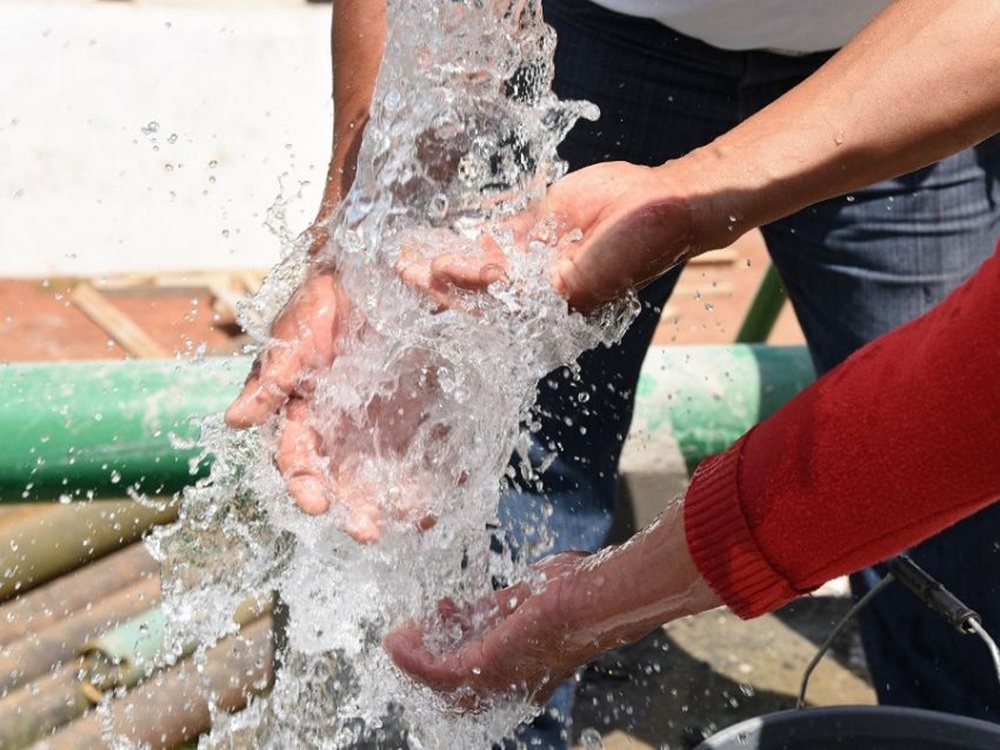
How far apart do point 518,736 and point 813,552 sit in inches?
33.0

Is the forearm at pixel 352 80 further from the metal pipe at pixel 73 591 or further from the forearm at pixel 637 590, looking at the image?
the metal pipe at pixel 73 591

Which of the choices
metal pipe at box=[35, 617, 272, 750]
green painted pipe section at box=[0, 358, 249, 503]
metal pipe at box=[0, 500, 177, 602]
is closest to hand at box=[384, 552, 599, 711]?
green painted pipe section at box=[0, 358, 249, 503]

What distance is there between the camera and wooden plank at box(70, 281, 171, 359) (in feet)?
13.1

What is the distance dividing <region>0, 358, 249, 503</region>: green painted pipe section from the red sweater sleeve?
3.57 feet

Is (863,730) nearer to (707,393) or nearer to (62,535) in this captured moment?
(707,393)

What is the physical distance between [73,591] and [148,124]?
1.54m

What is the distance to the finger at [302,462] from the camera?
1.54 meters

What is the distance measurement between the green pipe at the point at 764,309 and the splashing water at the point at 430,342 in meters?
1.40

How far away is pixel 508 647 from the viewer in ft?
4.49

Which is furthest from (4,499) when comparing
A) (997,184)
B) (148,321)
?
(148,321)

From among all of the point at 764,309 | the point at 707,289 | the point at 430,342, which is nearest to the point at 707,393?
the point at 764,309

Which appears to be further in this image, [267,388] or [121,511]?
[121,511]

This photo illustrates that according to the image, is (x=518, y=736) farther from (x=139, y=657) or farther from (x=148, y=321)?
(x=148, y=321)

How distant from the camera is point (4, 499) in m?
2.04
